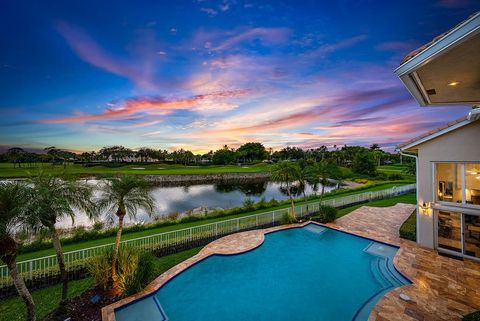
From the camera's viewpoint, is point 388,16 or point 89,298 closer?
point 89,298

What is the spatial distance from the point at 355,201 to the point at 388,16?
13.9 m

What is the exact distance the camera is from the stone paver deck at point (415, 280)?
5.08 metres

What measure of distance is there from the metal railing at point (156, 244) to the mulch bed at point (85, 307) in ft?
4.52

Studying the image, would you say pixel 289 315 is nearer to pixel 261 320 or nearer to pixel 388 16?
pixel 261 320

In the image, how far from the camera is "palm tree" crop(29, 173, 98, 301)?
15.2 feet

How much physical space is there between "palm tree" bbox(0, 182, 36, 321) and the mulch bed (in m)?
0.96

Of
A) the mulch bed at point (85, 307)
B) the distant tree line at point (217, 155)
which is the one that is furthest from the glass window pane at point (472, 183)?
the distant tree line at point (217, 155)

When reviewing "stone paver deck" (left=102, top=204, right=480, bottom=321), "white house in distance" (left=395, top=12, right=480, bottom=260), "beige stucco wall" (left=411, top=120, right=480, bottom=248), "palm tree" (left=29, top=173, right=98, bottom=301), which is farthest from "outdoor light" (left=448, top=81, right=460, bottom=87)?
"palm tree" (left=29, top=173, right=98, bottom=301)

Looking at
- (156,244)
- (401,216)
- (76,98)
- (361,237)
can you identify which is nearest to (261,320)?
(156,244)

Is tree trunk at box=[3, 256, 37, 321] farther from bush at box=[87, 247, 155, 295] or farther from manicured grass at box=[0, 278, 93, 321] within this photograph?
bush at box=[87, 247, 155, 295]

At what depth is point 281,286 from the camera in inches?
266

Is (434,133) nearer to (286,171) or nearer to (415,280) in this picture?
(415,280)

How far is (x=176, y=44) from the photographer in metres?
12.7

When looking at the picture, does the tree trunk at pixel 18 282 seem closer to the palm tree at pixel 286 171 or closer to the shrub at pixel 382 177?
the palm tree at pixel 286 171
